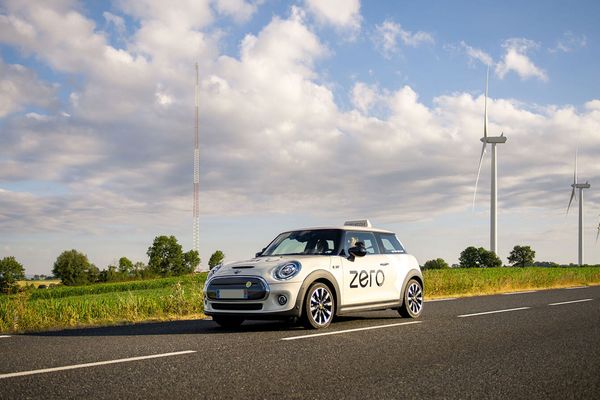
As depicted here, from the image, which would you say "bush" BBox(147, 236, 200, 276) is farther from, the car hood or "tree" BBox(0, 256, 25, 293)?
the car hood

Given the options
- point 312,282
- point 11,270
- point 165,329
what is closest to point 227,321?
point 165,329

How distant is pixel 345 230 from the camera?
11.1m

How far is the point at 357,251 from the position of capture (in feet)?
35.6

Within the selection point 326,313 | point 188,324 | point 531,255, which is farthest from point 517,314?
point 531,255

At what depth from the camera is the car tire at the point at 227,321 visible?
10237 mm

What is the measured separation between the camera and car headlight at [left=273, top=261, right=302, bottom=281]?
9672mm

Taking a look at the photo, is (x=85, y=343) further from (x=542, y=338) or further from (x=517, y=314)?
(x=517, y=314)

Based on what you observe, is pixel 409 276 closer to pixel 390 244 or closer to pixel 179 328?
pixel 390 244

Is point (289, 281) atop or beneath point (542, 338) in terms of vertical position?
atop

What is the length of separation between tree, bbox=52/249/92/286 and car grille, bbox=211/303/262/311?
349ft

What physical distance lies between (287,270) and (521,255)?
97547mm

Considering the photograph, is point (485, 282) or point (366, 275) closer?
point (366, 275)

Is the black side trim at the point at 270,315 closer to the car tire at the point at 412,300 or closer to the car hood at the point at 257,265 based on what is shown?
the car hood at the point at 257,265

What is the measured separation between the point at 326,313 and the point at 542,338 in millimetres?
3238
